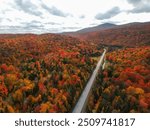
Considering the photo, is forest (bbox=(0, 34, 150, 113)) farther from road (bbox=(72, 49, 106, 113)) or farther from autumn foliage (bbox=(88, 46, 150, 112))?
road (bbox=(72, 49, 106, 113))

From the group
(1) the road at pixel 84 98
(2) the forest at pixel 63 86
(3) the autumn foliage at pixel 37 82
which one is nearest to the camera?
(1) the road at pixel 84 98

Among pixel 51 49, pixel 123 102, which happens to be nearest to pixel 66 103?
pixel 123 102

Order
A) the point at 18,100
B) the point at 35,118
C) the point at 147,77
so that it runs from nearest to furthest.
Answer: the point at 35,118 → the point at 18,100 → the point at 147,77

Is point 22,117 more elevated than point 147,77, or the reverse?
point 22,117

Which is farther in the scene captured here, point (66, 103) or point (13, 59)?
point (13, 59)

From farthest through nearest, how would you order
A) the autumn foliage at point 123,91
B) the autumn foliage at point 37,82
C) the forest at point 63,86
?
the autumn foliage at point 37,82
the forest at point 63,86
the autumn foliage at point 123,91

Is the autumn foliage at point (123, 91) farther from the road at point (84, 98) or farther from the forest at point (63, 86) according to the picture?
the road at point (84, 98)

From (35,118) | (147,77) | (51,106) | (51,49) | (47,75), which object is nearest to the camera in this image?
(35,118)

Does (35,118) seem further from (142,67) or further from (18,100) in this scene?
(142,67)

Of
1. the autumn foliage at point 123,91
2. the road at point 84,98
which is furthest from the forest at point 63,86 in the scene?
the road at point 84,98

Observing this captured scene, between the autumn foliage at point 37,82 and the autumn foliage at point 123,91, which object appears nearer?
the autumn foliage at point 123,91

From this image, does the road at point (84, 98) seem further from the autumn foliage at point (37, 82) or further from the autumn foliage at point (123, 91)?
the autumn foliage at point (123, 91)
